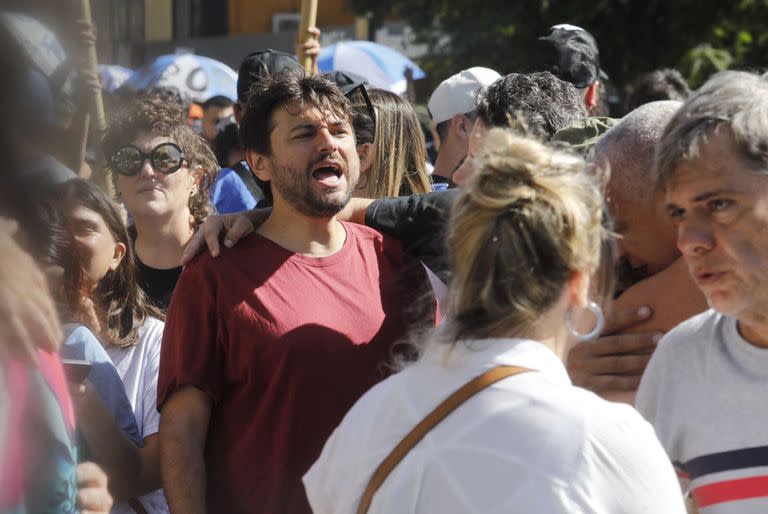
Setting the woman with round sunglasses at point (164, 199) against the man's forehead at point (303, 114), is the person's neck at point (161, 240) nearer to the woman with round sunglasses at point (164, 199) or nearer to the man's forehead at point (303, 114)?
the woman with round sunglasses at point (164, 199)

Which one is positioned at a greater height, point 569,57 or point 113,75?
point 113,75

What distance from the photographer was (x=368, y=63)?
33.0 ft

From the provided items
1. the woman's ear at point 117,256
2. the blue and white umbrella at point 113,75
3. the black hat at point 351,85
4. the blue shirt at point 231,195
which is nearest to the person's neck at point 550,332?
the blue and white umbrella at point 113,75

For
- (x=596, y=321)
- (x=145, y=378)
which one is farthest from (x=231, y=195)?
(x=596, y=321)

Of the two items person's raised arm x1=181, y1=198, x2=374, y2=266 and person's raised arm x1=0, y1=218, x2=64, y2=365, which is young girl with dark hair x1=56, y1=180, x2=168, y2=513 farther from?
person's raised arm x1=0, y1=218, x2=64, y2=365

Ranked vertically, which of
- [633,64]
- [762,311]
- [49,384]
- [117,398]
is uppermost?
[49,384]

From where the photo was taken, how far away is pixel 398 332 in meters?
2.95

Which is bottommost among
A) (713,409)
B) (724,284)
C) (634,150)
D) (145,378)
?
(145,378)

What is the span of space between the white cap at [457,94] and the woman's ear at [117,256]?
185cm

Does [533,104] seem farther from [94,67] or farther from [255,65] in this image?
[94,67]

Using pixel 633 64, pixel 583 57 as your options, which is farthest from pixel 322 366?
pixel 633 64

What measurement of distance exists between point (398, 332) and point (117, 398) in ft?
2.60

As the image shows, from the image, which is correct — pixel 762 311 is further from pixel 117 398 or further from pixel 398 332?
pixel 117 398

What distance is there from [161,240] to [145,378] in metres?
1.06
